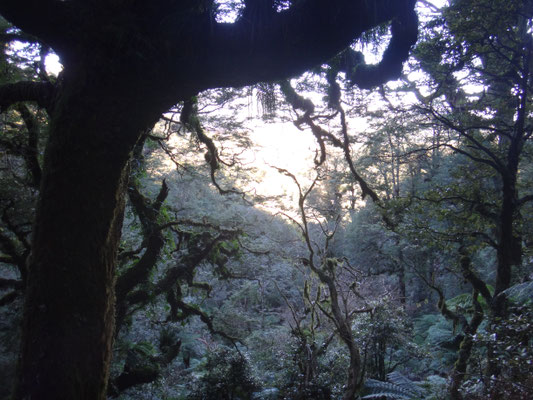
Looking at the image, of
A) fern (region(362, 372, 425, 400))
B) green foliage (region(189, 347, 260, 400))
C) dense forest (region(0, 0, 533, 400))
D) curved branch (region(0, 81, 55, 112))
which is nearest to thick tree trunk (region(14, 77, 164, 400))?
dense forest (region(0, 0, 533, 400))

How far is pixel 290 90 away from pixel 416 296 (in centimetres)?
1506

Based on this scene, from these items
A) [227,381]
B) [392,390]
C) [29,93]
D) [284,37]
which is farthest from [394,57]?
[227,381]

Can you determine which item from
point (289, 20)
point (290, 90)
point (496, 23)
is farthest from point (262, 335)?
point (289, 20)

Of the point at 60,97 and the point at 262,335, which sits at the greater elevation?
the point at 60,97

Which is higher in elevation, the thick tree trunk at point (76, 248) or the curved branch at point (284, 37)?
the curved branch at point (284, 37)

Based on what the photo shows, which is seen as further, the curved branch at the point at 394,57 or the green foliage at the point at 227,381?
the green foliage at the point at 227,381

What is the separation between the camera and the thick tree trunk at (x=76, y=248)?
1739 mm

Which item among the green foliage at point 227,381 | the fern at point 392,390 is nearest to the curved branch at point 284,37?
the fern at point 392,390

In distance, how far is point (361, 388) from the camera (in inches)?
234

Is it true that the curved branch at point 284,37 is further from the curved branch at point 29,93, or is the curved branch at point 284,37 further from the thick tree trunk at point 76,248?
the curved branch at point 29,93

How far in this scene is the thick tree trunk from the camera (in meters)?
1.74

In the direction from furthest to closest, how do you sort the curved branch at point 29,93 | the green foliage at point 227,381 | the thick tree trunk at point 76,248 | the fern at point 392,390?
the green foliage at point 227,381
the fern at point 392,390
the curved branch at point 29,93
the thick tree trunk at point 76,248

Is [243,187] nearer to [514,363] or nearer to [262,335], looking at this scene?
[262,335]

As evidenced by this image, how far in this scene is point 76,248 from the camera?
Result: 1.88 meters
